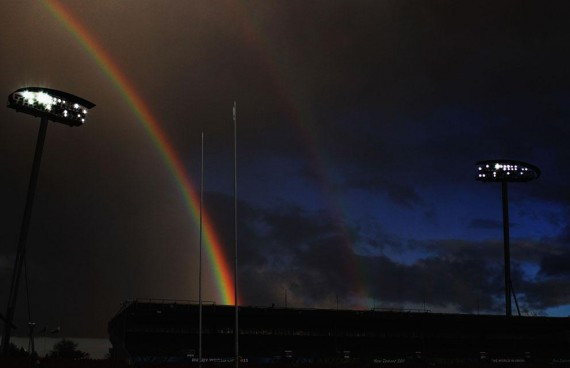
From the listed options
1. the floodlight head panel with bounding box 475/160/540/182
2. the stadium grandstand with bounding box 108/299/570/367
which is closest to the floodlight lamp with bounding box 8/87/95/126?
the stadium grandstand with bounding box 108/299/570/367

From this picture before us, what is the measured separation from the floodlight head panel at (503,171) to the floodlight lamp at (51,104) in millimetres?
77202

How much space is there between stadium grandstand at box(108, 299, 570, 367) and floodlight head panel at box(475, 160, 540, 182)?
1056 inches

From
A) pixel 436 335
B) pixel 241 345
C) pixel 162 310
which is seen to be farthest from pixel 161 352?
pixel 436 335

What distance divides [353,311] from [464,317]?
21.4 meters

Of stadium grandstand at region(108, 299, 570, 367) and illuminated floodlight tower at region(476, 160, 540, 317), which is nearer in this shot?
stadium grandstand at region(108, 299, 570, 367)

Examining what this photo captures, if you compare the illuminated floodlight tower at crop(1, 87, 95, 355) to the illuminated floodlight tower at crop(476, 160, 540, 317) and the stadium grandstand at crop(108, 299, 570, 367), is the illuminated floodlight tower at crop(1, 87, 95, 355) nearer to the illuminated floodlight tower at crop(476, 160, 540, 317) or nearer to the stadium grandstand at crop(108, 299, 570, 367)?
the stadium grandstand at crop(108, 299, 570, 367)

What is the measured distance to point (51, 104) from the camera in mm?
88062

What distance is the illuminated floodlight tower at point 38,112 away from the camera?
85.9 meters

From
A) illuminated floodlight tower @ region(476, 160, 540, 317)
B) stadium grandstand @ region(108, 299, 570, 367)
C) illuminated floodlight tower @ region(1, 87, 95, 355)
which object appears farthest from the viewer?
illuminated floodlight tower @ region(476, 160, 540, 317)

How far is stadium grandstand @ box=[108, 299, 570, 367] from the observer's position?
315 feet

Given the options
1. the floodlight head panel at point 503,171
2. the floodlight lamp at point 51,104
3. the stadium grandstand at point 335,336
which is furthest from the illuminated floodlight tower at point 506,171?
the floodlight lamp at point 51,104

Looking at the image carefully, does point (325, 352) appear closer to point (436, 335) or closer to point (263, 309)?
point (263, 309)

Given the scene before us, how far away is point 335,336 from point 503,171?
4919 centimetres

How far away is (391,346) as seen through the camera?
112m
